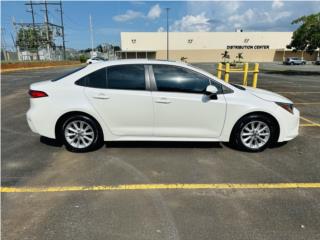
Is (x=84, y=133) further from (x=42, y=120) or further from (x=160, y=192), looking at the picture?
(x=160, y=192)

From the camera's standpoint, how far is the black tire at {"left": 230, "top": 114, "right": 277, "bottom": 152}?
4621 mm

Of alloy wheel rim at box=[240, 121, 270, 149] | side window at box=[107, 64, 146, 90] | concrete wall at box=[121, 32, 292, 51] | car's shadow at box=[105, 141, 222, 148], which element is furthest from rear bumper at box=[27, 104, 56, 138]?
concrete wall at box=[121, 32, 292, 51]

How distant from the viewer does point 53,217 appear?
2.92 m

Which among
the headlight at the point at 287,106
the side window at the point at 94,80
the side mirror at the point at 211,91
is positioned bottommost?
the headlight at the point at 287,106

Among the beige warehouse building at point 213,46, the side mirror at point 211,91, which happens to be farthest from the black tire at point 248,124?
the beige warehouse building at point 213,46

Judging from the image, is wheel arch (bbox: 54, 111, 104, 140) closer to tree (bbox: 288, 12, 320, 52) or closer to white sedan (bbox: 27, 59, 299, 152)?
white sedan (bbox: 27, 59, 299, 152)

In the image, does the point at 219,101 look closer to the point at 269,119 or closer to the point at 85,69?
the point at 269,119

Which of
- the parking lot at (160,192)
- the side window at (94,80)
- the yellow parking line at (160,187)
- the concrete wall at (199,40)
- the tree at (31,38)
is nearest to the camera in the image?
the parking lot at (160,192)

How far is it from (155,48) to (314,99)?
60.3 metres

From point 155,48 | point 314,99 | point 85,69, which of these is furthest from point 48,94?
point 155,48

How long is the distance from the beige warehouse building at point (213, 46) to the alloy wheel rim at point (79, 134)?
6418 cm

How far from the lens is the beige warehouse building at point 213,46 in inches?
2653

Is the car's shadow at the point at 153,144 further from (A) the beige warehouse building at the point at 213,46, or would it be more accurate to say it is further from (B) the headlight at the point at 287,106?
(A) the beige warehouse building at the point at 213,46

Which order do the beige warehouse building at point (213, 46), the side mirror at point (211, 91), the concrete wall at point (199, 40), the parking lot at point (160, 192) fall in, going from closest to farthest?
the parking lot at point (160, 192) < the side mirror at point (211, 91) < the concrete wall at point (199, 40) < the beige warehouse building at point (213, 46)
